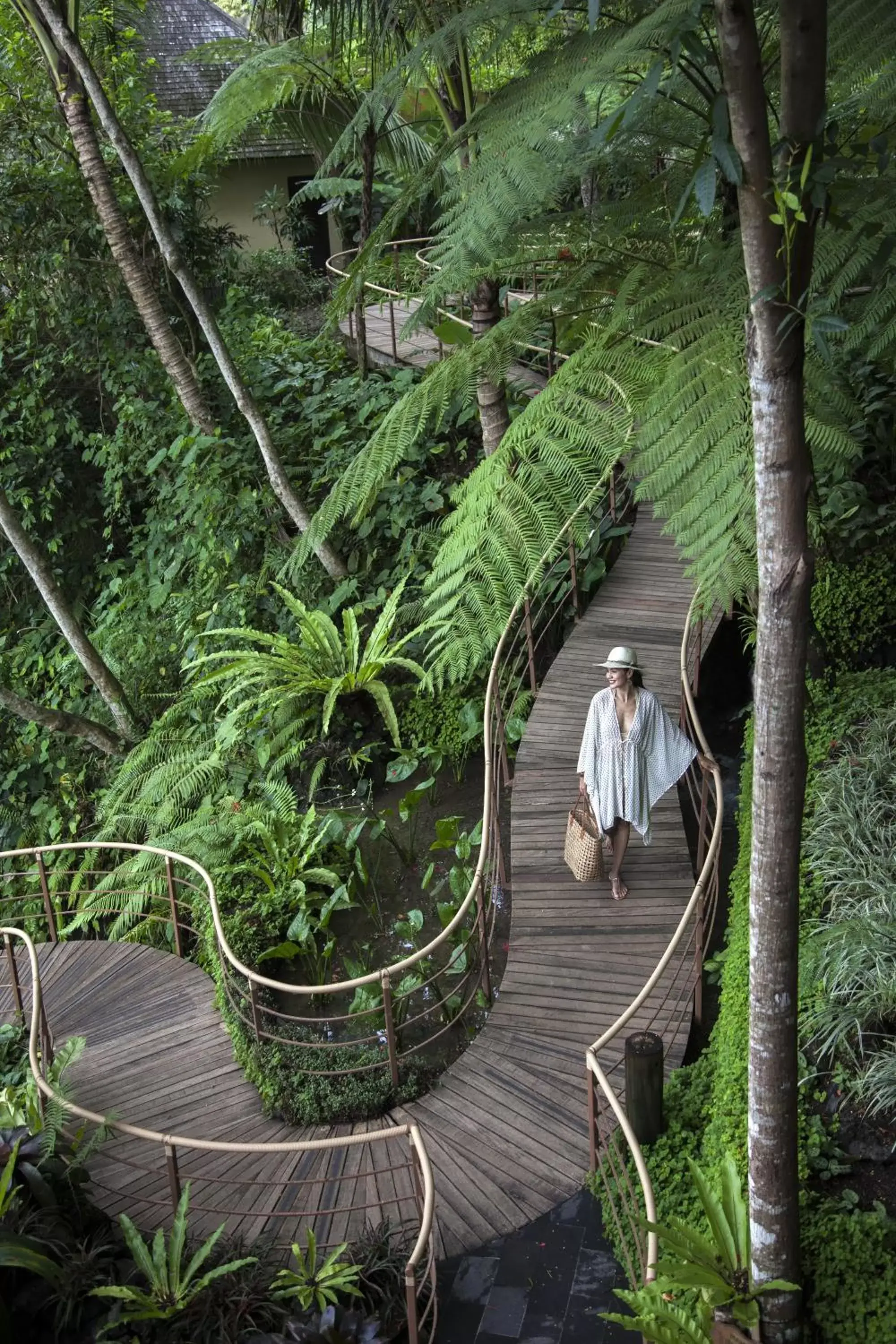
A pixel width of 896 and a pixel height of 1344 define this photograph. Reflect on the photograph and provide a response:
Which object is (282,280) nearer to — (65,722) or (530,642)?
(65,722)

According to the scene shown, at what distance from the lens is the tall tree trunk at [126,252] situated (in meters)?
9.58

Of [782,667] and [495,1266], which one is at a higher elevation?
[782,667]

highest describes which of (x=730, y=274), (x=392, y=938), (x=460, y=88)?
(x=460, y=88)

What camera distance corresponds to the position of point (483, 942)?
6676mm

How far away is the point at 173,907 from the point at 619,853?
3131 millimetres

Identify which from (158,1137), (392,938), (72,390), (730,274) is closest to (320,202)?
(72,390)

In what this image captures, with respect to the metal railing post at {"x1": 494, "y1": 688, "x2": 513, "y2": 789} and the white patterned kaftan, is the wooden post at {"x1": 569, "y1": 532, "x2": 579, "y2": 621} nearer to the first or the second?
the metal railing post at {"x1": 494, "y1": 688, "x2": 513, "y2": 789}

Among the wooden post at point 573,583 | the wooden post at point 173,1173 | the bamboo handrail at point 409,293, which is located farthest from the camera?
the wooden post at point 573,583

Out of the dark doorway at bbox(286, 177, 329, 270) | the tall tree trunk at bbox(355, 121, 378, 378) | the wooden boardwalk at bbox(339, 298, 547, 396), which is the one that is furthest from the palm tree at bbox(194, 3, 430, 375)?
the dark doorway at bbox(286, 177, 329, 270)

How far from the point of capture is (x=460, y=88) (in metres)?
7.88

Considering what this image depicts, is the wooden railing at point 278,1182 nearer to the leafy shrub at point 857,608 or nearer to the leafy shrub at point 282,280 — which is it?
the leafy shrub at point 857,608

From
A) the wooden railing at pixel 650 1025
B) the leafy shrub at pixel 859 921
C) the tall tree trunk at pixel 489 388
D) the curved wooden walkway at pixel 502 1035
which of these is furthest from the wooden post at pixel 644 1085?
the tall tree trunk at pixel 489 388

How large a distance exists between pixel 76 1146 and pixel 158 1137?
1005 millimetres

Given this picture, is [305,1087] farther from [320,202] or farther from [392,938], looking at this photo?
[320,202]
